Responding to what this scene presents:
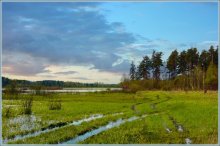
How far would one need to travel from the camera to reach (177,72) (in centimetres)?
1434

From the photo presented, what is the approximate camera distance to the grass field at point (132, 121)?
9.11 meters

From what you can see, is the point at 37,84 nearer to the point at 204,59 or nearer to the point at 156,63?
the point at 156,63

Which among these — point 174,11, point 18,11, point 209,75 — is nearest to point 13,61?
point 18,11

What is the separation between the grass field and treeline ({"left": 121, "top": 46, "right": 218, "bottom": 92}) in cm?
30

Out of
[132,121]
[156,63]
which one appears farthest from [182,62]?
[132,121]

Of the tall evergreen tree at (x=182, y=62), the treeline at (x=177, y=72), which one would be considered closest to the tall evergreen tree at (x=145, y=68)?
the treeline at (x=177, y=72)

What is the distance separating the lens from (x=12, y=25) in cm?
1080

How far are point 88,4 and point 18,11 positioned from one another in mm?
1691

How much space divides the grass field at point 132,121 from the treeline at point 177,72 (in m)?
0.30

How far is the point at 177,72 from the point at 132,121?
3.40 metres

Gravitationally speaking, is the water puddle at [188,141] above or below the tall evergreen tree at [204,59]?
below

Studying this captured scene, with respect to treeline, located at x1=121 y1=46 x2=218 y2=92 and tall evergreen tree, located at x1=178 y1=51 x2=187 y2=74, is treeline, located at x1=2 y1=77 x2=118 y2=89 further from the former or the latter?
tall evergreen tree, located at x1=178 y1=51 x2=187 y2=74

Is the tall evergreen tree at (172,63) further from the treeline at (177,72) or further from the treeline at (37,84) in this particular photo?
the treeline at (37,84)

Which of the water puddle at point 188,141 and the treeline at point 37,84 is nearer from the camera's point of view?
the water puddle at point 188,141
